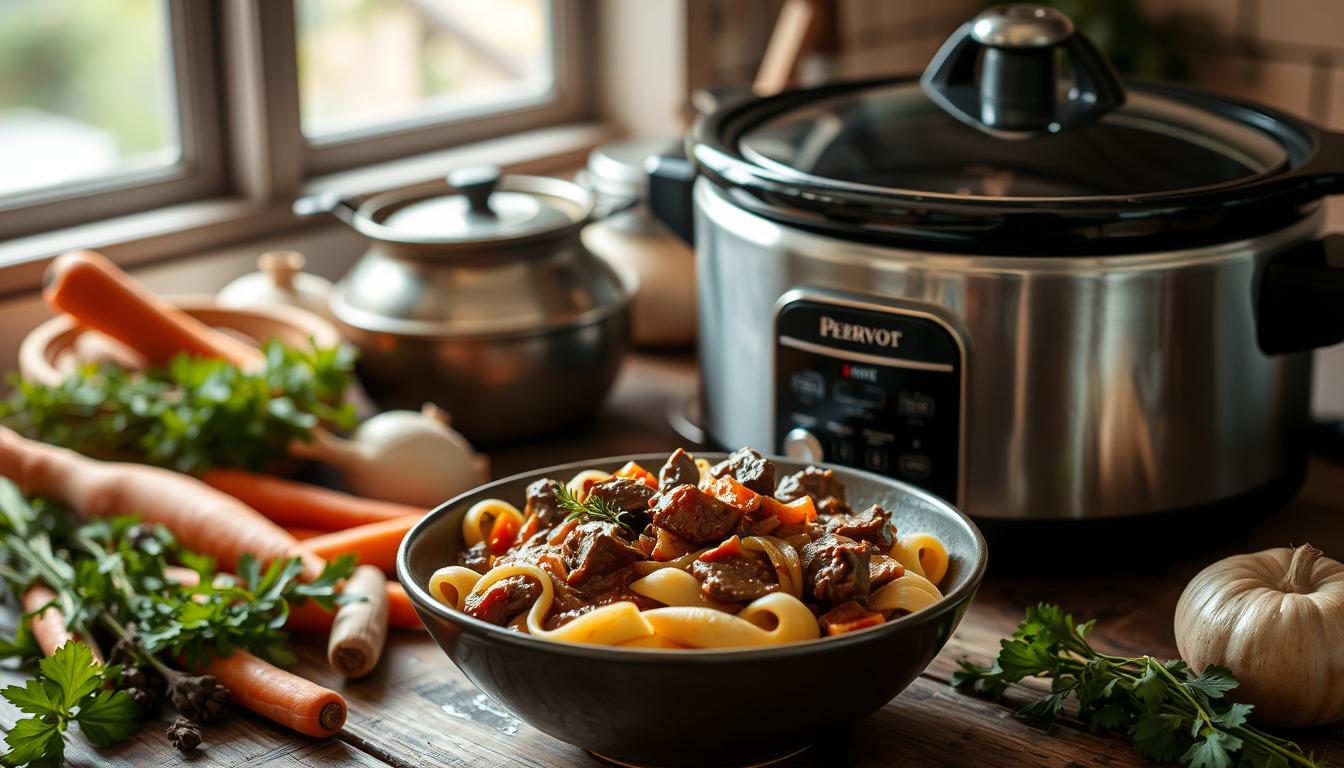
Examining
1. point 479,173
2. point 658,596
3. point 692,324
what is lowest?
point 692,324

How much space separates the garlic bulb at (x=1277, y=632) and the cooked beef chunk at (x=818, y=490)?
0.23m

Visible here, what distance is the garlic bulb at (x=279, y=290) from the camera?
59.5 inches

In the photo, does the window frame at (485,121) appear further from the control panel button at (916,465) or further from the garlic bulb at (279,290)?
the control panel button at (916,465)

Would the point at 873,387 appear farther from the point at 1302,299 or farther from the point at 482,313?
the point at 482,313

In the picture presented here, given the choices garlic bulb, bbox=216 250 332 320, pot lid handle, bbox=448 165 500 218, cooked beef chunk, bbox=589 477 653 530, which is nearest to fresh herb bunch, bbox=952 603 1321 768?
cooked beef chunk, bbox=589 477 653 530

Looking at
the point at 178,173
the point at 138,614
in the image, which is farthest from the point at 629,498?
the point at 178,173

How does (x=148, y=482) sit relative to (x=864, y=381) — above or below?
below

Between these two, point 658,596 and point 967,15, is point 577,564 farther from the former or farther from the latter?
point 967,15

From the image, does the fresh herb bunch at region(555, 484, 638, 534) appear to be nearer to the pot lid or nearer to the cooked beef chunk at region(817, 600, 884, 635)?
the cooked beef chunk at region(817, 600, 884, 635)

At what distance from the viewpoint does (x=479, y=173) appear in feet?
4.58

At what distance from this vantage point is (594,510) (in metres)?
0.88


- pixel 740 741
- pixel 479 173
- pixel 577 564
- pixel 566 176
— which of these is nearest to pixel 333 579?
pixel 577 564

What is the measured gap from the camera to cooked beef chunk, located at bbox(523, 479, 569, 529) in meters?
0.94

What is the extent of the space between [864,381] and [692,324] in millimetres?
603
